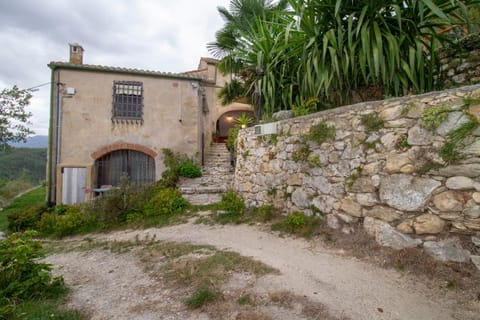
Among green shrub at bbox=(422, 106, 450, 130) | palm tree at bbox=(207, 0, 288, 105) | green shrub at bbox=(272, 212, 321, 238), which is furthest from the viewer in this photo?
palm tree at bbox=(207, 0, 288, 105)

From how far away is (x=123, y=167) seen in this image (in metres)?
7.83

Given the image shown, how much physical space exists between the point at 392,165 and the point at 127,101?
8.39 meters

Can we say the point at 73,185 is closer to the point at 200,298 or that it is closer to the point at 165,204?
the point at 165,204

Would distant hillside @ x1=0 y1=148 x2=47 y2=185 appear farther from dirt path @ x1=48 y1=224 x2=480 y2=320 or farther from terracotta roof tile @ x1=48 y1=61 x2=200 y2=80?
dirt path @ x1=48 y1=224 x2=480 y2=320

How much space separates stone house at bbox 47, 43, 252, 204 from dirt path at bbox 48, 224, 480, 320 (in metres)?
4.81

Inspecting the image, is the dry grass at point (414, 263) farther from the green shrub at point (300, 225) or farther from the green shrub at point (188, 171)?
the green shrub at point (188, 171)

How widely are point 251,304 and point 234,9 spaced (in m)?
7.97

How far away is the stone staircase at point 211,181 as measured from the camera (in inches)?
230

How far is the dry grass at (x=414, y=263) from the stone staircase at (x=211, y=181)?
3.67 metres

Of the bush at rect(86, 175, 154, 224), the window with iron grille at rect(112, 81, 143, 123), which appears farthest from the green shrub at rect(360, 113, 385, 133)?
the window with iron grille at rect(112, 81, 143, 123)

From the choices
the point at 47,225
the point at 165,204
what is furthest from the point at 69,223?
the point at 165,204

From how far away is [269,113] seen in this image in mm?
4910

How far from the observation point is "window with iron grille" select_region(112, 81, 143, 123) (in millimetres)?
7703

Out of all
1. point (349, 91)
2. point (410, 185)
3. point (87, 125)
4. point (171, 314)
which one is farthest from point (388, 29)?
point (87, 125)
